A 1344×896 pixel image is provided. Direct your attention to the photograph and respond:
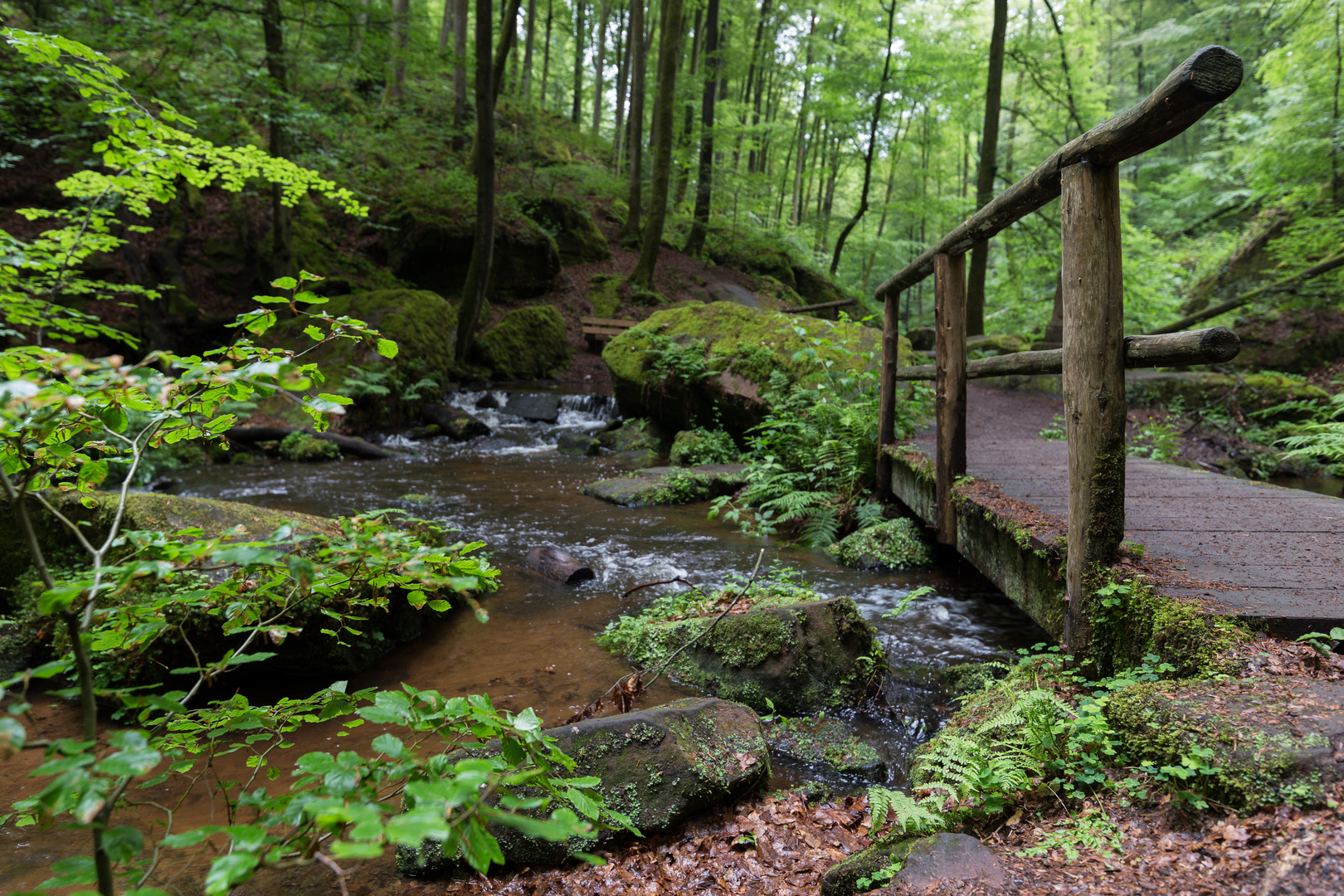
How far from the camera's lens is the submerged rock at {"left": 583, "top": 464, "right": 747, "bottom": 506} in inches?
289

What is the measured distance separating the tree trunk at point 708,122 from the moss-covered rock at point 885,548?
1837 centimetres

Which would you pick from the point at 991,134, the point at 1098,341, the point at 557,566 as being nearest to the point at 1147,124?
the point at 1098,341

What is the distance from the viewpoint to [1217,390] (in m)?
9.57

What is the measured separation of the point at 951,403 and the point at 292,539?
422 centimetres

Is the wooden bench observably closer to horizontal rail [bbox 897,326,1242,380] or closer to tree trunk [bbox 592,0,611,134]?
horizontal rail [bbox 897,326,1242,380]

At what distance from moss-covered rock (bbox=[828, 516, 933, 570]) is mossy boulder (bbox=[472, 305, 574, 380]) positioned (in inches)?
454

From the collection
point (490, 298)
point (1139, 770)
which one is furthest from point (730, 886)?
point (490, 298)

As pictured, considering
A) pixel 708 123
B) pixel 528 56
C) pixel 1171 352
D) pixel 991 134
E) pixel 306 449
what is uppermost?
pixel 528 56

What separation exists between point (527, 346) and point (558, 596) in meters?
11.9

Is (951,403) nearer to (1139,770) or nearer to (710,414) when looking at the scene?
(1139,770)

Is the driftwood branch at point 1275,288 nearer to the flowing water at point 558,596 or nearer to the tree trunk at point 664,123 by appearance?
the flowing water at point 558,596

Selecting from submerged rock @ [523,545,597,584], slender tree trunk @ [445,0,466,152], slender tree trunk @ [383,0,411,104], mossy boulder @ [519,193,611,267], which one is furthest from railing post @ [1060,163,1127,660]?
slender tree trunk @ [445,0,466,152]

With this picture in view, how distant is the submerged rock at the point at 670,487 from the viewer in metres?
7.33

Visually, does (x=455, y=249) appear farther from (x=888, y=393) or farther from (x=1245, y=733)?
(x=1245, y=733)
